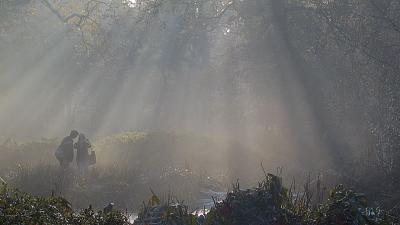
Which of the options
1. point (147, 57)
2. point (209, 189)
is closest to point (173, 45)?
point (147, 57)

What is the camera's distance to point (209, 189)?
1836 centimetres

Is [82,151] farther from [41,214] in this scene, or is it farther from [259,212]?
[41,214]

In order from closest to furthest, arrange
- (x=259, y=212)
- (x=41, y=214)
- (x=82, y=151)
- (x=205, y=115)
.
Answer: (x=41, y=214) < (x=259, y=212) < (x=82, y=151) < (x=205, y=115)

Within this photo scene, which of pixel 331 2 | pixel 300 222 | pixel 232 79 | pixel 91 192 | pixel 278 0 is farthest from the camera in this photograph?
pixel 232 79

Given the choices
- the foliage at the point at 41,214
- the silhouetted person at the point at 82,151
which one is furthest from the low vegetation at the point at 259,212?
the silhouetted person at the point at 82,151

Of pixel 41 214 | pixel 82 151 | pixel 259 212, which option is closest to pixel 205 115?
pixel 82 151

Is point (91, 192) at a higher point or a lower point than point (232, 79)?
lower

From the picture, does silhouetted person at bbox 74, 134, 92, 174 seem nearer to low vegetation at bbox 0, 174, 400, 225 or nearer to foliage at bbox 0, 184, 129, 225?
low vegetation at bbox 0, 174, 400, 225

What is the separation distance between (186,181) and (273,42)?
14.2 m

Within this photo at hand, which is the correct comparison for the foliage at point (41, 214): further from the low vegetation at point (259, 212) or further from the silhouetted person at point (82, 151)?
the silhouetted person at point (82, 151)

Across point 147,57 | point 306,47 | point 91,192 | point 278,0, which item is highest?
point 147,57

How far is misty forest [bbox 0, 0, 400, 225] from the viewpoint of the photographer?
366 inches

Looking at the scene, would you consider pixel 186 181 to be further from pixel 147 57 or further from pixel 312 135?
pixel 147 57

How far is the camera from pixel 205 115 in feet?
161
